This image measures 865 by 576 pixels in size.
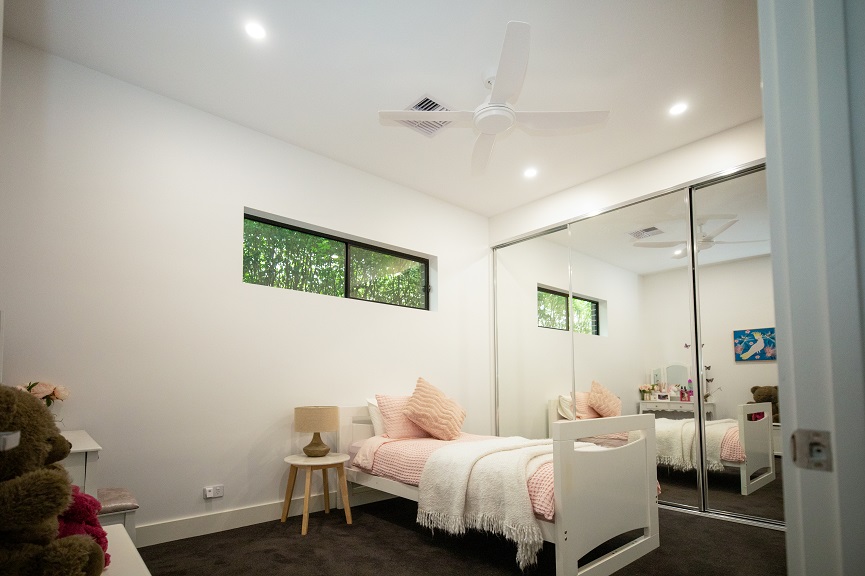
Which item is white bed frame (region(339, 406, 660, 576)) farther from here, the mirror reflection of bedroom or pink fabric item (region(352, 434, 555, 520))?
the mirror reflection of bedroom

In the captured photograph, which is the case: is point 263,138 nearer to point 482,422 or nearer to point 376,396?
point 376,396

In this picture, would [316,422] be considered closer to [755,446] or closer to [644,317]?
[644,317]

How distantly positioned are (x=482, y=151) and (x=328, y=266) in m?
1.82

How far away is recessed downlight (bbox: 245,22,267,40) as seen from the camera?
2.81 m

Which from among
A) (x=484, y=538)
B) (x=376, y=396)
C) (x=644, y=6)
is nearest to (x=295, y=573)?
(x=484, y=538)

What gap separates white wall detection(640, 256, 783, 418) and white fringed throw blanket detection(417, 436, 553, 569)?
1.50 m

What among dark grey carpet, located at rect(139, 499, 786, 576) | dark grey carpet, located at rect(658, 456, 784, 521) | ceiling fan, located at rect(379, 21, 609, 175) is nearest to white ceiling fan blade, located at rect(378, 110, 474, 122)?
ceiling fan, located at rect(379, 21, 609, 175)

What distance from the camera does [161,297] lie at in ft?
10.9

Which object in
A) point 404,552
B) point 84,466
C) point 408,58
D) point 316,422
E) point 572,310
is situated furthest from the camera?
point 572,310

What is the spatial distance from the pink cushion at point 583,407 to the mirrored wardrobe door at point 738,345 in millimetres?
990

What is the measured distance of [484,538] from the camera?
10.5 ft

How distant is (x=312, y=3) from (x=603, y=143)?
2.42 meters

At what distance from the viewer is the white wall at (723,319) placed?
3.63 m

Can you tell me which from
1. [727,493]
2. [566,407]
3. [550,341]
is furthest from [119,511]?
[727,493]
